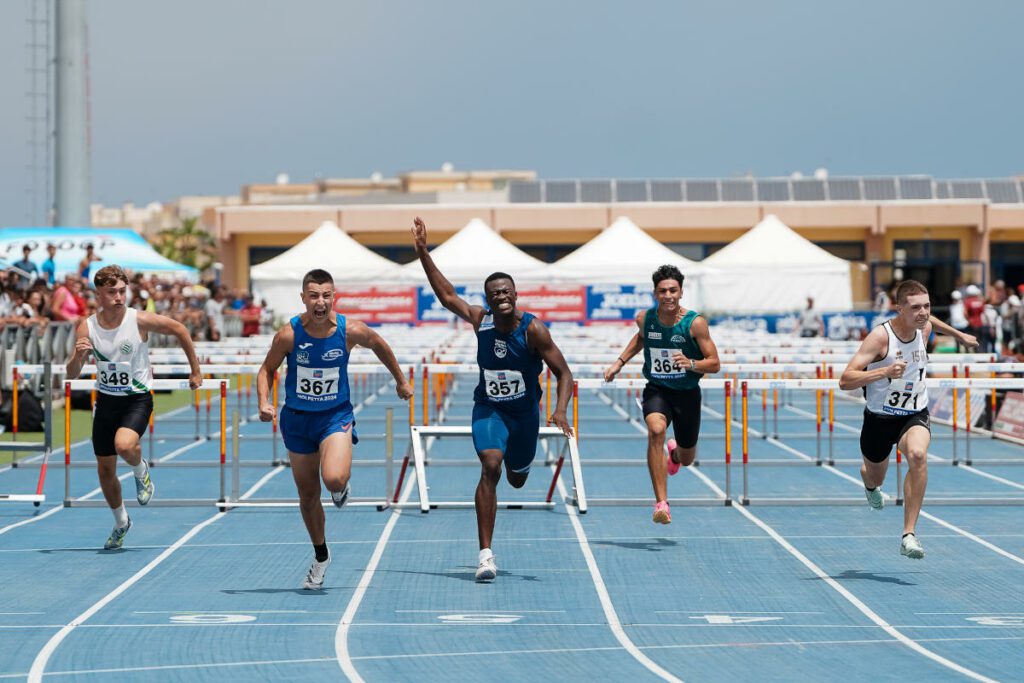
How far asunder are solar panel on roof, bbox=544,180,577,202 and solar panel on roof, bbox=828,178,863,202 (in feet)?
32.5

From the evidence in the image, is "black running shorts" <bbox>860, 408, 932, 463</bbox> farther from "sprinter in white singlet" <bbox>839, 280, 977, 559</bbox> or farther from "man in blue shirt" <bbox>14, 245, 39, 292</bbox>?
"man in blue shirt" <bbox>14, 245, 39, 292</bbox>

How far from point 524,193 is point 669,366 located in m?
54.2

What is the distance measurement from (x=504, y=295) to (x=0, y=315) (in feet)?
43.2

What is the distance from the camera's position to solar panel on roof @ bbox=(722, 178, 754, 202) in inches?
2516

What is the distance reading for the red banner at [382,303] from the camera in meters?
41.8

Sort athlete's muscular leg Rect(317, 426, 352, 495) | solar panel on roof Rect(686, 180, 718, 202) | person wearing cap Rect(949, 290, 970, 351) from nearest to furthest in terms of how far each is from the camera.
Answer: athlete's muscular leg Rect(317, 426, 352, 495) → person wearing cap Rect(949, 290, 970, 351) → solar panel on roof Rect(686, 180, 718, 202)

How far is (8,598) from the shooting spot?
8.96 meters

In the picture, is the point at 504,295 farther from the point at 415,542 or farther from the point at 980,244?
the point at 980,244

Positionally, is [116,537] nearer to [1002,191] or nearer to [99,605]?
[99,605]

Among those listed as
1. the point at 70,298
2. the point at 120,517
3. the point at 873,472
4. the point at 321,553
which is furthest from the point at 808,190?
the point at 321,553

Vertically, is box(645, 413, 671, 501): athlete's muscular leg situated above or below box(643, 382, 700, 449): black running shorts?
below

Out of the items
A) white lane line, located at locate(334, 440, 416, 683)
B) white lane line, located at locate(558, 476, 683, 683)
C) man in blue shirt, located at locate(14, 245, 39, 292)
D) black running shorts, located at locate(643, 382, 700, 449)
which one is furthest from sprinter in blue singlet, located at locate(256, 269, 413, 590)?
man in blue shirt, located at locate(14, 245, 39, 292)

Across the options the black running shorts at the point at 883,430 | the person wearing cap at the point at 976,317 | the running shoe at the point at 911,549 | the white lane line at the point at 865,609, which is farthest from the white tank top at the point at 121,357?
the person wearing cap at the point at 976,317

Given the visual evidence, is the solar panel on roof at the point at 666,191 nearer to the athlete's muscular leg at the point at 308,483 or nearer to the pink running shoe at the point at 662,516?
the pink running shoe at the point at 662,516
